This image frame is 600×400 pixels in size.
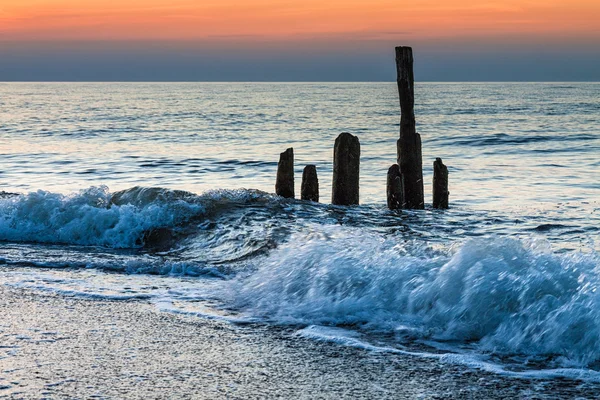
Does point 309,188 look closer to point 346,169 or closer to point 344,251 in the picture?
point 346,169

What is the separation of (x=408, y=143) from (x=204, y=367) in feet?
28.9

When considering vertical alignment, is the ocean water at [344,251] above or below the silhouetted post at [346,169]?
below

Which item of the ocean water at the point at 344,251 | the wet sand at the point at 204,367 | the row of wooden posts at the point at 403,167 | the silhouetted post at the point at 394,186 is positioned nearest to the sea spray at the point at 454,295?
the ocean water at the point at 344,251

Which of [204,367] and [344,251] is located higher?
[344,251]

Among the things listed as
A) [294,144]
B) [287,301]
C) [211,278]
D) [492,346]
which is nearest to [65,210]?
[211,278]

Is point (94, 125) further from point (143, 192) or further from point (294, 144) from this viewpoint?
point (143, 192)

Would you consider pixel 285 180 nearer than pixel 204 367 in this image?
No

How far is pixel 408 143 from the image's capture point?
12.7 metres

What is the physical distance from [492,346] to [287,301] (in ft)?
6.46

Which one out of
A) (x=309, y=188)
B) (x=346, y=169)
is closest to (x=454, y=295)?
(x=346, y=169)

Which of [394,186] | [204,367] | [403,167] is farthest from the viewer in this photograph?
[403,167]

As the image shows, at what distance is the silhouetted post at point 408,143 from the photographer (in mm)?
12741

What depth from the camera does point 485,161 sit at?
76.6ft

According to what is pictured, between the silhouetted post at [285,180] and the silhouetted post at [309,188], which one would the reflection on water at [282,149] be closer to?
the silhouetted post at [309,188]
